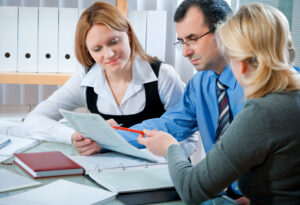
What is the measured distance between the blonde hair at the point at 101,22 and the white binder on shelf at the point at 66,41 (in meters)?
0.34

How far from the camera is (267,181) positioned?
0.83 m

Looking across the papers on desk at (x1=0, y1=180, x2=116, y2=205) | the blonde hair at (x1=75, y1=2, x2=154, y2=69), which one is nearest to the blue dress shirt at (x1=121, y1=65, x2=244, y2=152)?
the blonde hair at (x1=75, y1=2, x2=154, y2=69)

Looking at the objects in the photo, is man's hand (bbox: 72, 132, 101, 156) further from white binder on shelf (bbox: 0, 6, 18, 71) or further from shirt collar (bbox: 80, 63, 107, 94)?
white binder on shelf (bbox: 0, 6, 18, 71)

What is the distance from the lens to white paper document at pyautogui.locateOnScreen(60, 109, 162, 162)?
43.8 inches

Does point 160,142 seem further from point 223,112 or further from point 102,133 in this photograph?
point 223,112

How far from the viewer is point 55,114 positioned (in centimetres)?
166

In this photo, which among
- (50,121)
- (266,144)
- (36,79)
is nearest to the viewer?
(266,144)

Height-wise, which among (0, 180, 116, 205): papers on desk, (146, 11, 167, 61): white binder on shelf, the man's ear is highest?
(146, 11, 167, 61): white binder on shelf

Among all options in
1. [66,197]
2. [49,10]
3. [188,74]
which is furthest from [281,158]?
[188,74]

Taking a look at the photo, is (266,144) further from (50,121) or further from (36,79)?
(36,79)

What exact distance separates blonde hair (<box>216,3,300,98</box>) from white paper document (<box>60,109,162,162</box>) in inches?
16.7

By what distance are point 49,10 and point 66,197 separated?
137 centimetres

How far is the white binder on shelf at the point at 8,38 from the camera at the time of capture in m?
1.98

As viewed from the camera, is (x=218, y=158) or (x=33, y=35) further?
(x=33, y=35)
